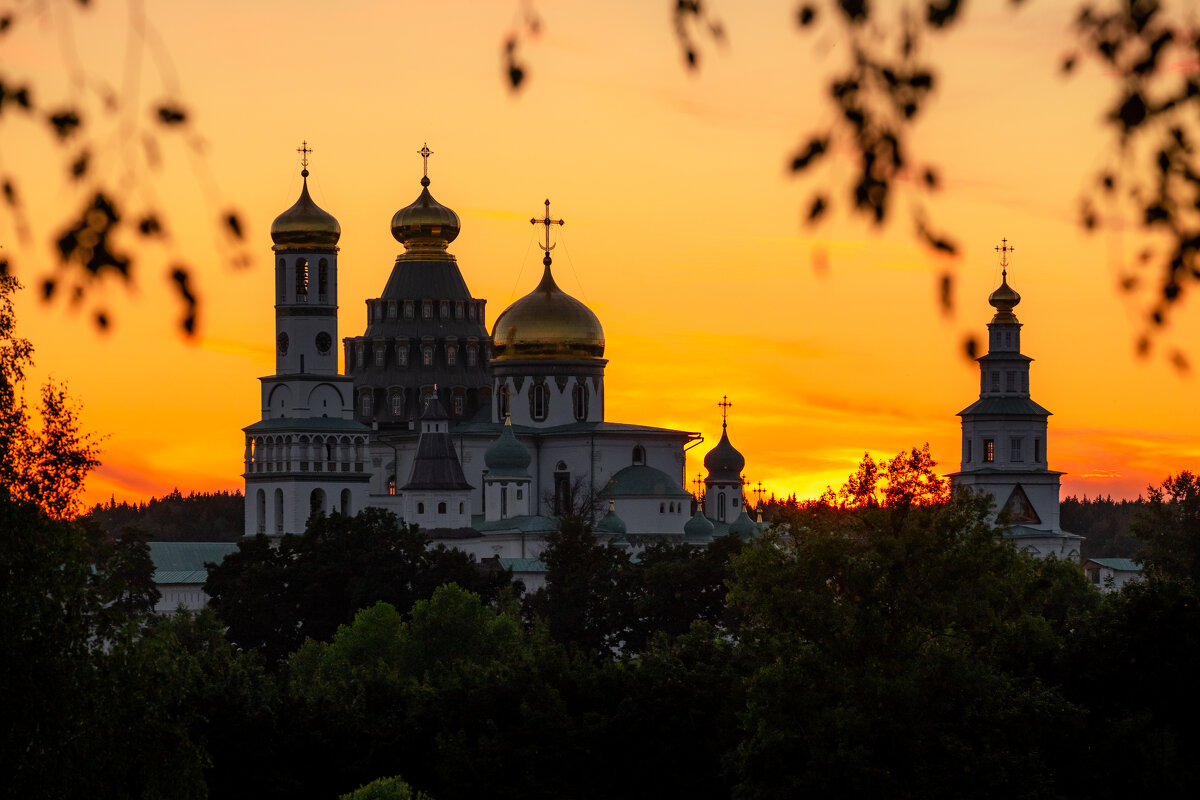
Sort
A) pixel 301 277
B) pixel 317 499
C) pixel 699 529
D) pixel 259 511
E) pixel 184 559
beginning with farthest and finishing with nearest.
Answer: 1. pixel 184 559
2. pixel 301 277
3. pixel 259 511
4. pixel 317 499
5. pixel 699 529

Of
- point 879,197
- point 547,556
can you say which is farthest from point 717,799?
point 547,556

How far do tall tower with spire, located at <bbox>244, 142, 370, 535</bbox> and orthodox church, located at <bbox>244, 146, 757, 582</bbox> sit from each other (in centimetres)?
7

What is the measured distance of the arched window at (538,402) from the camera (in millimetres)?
112250

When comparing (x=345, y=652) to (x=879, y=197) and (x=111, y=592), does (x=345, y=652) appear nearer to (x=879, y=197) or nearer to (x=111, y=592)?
(x=111, y=592)

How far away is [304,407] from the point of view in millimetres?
107375

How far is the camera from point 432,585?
76.8 m

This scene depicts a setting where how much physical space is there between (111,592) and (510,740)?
43.1 feet

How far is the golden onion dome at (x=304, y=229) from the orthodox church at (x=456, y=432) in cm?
6

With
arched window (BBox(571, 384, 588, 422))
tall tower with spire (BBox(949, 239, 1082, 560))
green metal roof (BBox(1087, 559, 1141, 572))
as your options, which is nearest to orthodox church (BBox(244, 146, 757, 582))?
arched window (BBox(571, 384, 588, 422))

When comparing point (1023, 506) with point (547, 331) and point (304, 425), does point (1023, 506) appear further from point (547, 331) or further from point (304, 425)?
point (304, 425)

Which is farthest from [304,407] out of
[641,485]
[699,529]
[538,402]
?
[699,529]

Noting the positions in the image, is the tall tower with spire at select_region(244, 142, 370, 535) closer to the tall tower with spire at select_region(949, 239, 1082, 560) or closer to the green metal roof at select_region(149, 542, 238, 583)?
the green metal roof at select_region(149, 542, 238, 583)

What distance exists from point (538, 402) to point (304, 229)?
13.9 metres

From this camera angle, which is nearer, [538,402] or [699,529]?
[699,529]
